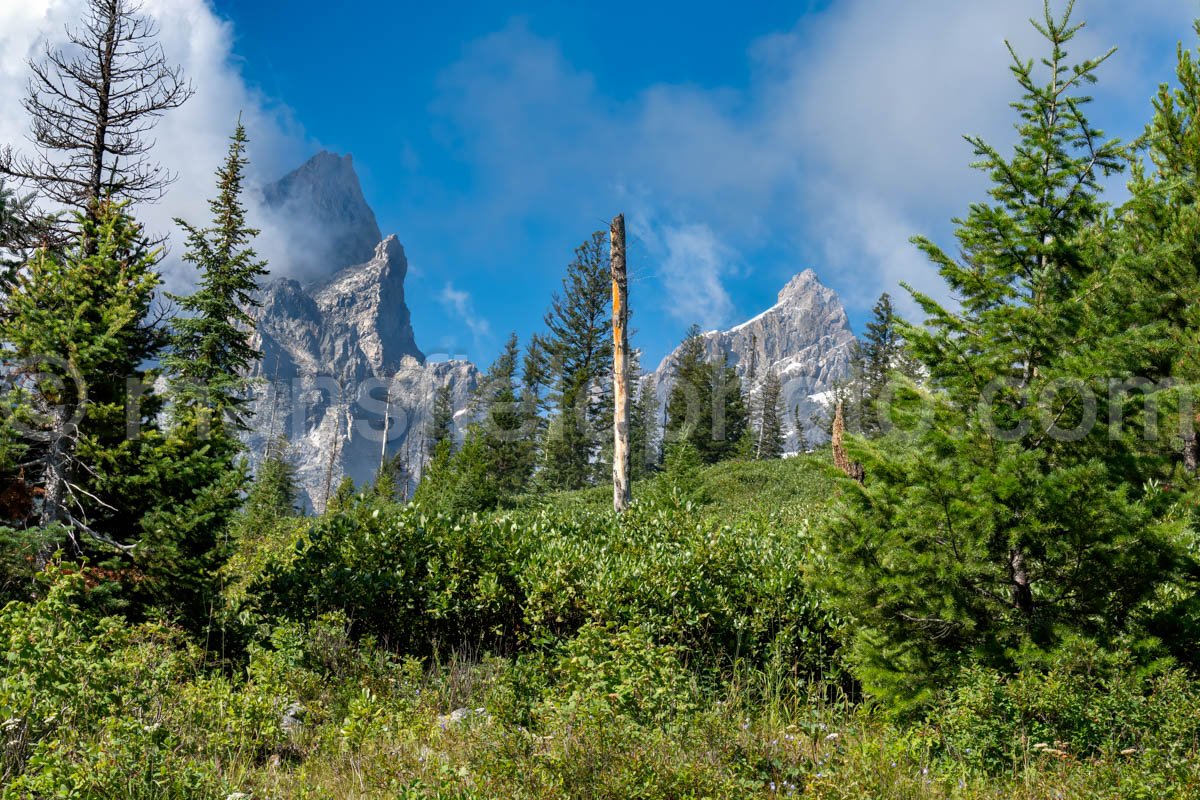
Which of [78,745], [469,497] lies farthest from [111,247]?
[469,497]

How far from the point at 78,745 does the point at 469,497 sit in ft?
54.5

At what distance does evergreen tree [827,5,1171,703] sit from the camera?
4035 millimetres

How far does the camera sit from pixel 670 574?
20.5ft

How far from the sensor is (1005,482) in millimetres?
3941

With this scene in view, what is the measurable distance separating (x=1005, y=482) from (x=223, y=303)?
20980 mm

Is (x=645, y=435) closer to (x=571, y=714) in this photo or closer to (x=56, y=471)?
(x=56, y=471)

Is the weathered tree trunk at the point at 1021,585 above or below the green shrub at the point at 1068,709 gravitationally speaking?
above

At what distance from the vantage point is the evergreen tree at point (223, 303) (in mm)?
18984

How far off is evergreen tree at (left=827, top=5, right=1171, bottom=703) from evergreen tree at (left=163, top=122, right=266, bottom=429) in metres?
18.5

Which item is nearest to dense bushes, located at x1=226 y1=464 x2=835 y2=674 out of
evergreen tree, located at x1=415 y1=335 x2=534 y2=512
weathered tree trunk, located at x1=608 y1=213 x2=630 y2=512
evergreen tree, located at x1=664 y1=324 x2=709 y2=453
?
evergreen tree, located at x1=415 y1=335 x2=534 y2=512

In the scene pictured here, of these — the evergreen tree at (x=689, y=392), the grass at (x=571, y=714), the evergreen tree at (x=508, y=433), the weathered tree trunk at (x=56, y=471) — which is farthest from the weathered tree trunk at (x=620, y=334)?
the evergreen tree at (x=689, y=392)

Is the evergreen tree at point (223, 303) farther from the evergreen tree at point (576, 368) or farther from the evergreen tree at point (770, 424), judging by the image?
the evergreen tree at point (770, 424)

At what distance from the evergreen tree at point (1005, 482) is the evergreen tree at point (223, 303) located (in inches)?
730

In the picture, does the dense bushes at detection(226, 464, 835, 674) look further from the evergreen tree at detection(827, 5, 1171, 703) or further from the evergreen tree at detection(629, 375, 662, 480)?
the evergreen tree at detection(629, 375, 662, 480)
